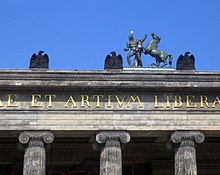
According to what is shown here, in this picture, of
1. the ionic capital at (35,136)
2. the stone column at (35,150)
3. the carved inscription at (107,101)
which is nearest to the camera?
the stone column at (35,150)

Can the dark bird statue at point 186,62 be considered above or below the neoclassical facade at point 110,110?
above

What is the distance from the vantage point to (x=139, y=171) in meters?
37.1

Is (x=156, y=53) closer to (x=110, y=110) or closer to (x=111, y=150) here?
(x=110, y=110)

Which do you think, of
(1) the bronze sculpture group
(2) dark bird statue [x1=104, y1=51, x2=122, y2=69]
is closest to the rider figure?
(1) the bronze sculpture group

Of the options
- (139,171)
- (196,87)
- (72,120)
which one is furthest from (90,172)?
(196,87)

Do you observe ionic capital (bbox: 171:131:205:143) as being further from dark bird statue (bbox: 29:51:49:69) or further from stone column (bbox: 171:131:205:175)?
dark bird statue (bbox: 29:51:49:69)

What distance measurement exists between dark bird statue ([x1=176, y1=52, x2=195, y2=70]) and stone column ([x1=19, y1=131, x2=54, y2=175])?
27.5 feet

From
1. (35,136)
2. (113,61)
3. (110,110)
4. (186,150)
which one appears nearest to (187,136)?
(186,150)

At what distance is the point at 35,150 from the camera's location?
29156mm

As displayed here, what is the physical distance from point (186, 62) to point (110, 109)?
5.28 m

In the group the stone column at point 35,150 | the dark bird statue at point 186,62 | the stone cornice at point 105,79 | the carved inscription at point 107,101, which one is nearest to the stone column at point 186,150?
the carved inscription at point 107,101

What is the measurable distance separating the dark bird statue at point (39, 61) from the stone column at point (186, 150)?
8150mm

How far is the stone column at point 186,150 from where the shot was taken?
29234 mm

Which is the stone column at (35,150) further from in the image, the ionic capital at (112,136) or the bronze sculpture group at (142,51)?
the bronze sculpture group at (142,51)
